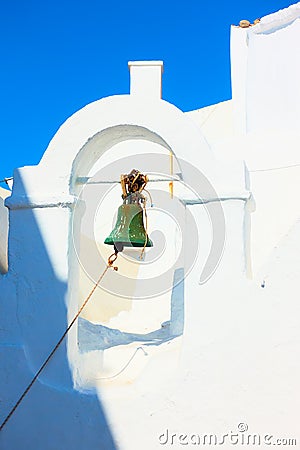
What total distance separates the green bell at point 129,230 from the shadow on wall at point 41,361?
1.20 feet

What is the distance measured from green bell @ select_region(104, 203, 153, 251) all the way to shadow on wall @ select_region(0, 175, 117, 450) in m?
0.37

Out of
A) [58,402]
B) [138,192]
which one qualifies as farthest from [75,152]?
[58,402]

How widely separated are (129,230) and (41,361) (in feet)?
3.48

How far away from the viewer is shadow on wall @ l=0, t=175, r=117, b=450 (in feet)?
10.9

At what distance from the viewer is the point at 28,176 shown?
364cm

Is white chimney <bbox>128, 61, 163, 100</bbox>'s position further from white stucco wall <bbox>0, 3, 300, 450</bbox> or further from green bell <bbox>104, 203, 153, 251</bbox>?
green bell <bbox>104, 203, 153, 251</bbox>

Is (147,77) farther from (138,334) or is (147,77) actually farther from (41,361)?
(138,334)

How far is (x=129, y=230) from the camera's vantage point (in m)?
3.56

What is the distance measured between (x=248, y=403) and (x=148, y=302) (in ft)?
12.6

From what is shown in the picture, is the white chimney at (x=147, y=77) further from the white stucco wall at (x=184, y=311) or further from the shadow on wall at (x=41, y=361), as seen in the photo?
the shadow on wall at (x=41, y=361)

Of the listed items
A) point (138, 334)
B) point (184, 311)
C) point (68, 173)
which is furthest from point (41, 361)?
point (138, 334)

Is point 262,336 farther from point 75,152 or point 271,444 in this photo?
point 75,152

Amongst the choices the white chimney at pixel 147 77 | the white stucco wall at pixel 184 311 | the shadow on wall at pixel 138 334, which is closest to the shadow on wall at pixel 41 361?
the white stucco wall at pixel 184 311

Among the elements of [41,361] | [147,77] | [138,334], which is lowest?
[138,334]
